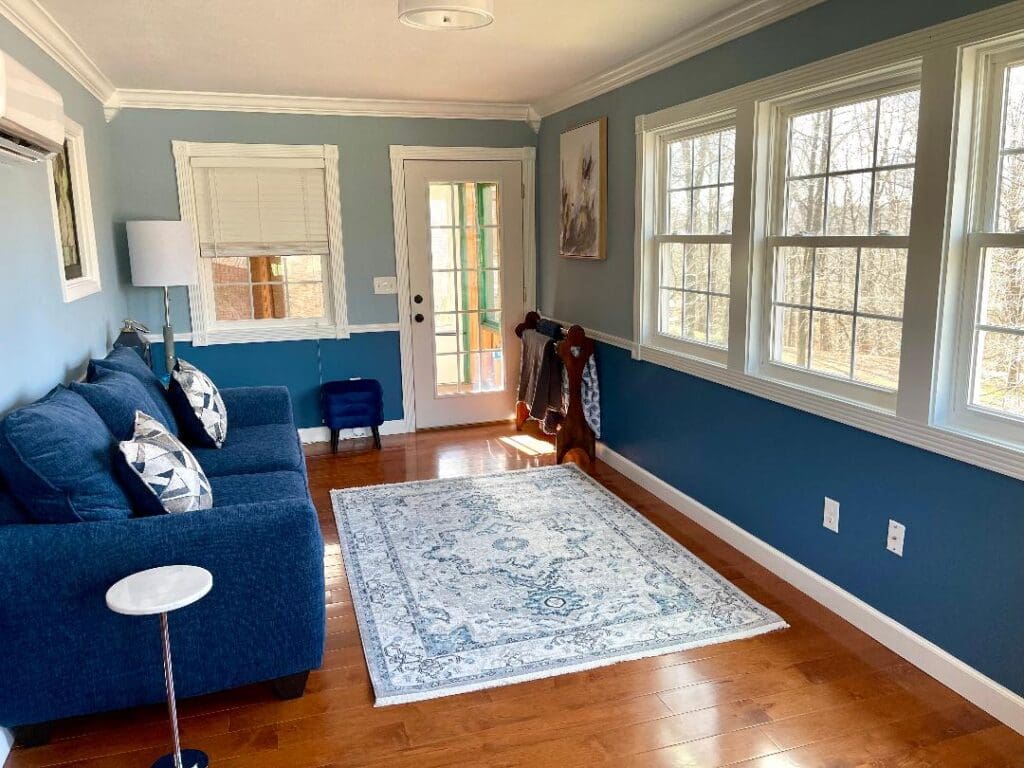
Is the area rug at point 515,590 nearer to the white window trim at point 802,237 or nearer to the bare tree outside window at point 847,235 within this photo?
the white window trim at point 802,237

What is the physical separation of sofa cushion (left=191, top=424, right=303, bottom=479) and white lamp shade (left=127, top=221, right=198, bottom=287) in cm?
128

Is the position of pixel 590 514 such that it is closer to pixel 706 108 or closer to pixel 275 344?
pixel 706 108

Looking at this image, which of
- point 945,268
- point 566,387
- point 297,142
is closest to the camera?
point 945,268

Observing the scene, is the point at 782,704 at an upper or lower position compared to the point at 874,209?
lower

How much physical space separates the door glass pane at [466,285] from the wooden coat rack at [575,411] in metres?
1.03

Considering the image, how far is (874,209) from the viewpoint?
2658mm

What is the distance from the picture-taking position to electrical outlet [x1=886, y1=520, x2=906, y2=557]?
253 cm

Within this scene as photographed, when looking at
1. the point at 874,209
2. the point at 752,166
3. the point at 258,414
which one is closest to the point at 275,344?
the point at 258,414

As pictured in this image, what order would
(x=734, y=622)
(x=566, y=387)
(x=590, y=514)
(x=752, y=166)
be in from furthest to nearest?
(x=566, y=387) → (x=590, y=514) → (x=752, y=166) → (x=734, y=622)

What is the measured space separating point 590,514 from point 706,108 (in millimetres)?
2000

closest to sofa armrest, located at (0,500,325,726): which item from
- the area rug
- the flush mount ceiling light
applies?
the area rug

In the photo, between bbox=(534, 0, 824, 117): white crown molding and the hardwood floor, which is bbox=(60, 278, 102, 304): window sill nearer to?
the hardwood floor

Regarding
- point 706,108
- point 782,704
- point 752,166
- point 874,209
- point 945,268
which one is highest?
point 706,108

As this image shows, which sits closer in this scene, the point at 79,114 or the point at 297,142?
the point at 79,114
